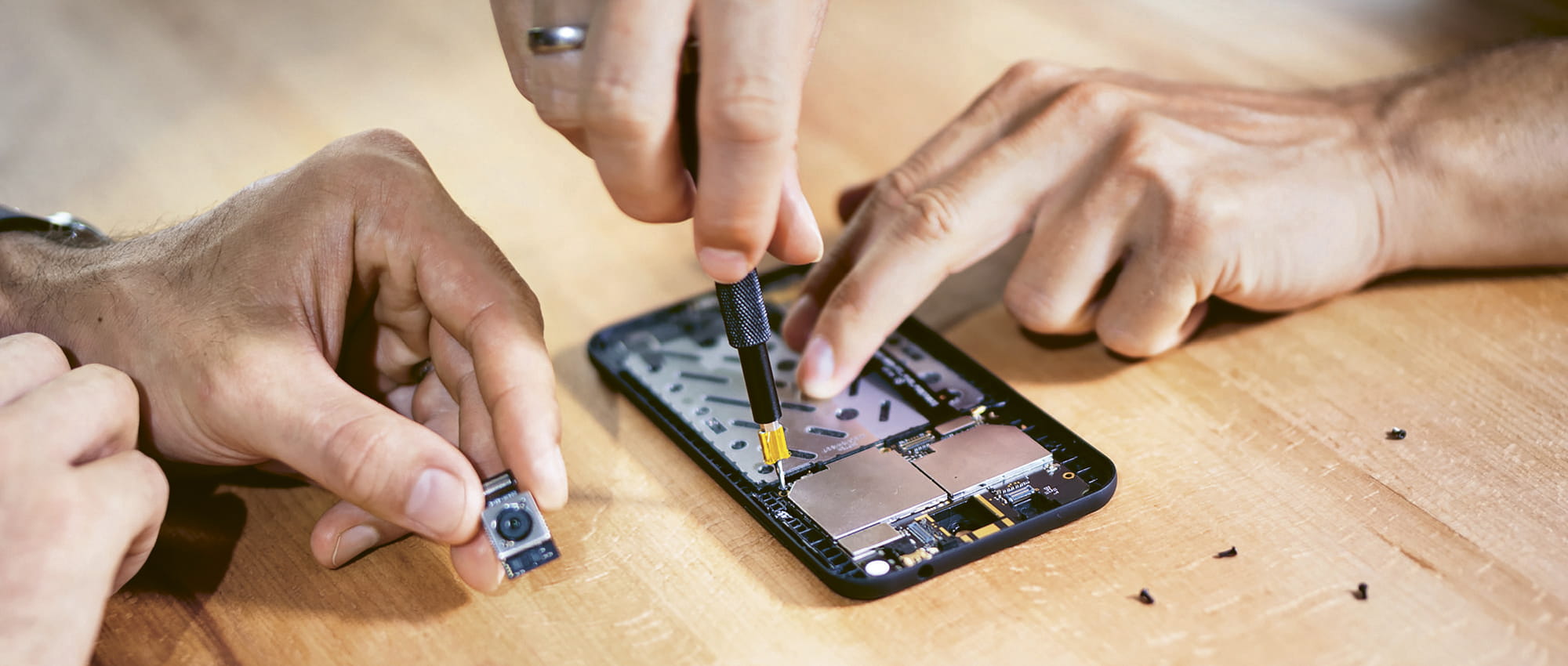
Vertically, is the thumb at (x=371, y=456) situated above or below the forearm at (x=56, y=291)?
below

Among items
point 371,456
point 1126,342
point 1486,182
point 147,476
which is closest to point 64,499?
point 147,476

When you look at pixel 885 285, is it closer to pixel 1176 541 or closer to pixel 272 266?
pixel 1176 541

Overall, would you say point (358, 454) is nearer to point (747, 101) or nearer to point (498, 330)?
point (498, 330)

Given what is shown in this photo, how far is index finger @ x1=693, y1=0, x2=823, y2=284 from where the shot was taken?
2.05 feet

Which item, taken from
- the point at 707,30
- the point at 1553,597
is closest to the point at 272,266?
the point at 707,30

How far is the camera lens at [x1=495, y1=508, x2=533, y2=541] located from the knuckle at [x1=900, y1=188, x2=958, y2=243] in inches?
15.0

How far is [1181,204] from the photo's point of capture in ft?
2.92

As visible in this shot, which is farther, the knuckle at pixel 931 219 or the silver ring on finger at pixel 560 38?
the knuckle at pixel 931 219

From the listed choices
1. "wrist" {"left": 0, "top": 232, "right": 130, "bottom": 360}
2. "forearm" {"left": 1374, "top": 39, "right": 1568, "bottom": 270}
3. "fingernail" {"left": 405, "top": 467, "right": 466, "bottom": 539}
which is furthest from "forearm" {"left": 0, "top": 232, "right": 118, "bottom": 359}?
"forearm" {"left": 1374, "top": 39, "right": 1568, "bottom": 270}

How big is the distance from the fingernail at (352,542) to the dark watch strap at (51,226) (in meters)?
0.37

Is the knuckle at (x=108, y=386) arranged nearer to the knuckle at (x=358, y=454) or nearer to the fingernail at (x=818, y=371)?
the knuckle at (x=358, y=454)

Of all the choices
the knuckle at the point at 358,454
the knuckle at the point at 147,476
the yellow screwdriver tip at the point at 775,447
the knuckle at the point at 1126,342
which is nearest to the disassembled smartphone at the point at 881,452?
the yellow screwdriver tip at the point at 775,447

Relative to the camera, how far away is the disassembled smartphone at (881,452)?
27.9 inches

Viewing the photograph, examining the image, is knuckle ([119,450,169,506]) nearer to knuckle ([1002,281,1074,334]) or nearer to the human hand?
the human hand
